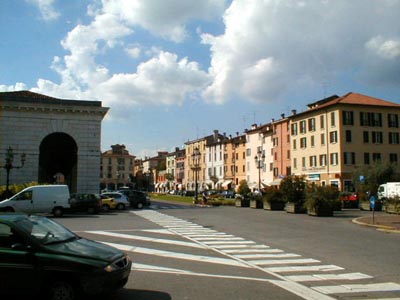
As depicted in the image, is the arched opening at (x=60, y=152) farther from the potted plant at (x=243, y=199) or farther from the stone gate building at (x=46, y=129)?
the potted plant at (x=243, y=199)

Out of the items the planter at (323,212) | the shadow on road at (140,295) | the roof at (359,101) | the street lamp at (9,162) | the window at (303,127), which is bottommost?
the shadow on road at (140,295)

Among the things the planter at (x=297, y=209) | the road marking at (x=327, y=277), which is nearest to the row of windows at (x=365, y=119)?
the planter at (x=297, y=209)

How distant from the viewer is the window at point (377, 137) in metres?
61.5

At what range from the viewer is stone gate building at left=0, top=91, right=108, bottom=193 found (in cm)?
4197

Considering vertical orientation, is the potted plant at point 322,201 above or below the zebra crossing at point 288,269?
Answer: above

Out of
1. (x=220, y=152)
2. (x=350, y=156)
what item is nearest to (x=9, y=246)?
(x=350, y=156)

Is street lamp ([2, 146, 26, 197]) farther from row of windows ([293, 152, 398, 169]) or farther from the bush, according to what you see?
row of windows ([293, 152, 398, 169])

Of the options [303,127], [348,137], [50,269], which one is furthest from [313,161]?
[50,269]

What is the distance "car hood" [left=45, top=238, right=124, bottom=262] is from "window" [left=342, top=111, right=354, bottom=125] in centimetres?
5709

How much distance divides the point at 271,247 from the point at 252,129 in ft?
246

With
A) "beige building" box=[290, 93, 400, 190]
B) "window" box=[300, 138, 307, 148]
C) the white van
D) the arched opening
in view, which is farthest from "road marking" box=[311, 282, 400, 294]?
"window" box=[300, 138, 307, 148]

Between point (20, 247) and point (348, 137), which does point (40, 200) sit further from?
point (348, 137)

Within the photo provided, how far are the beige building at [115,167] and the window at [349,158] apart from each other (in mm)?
95101

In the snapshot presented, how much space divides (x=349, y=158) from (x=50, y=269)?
57242mm
